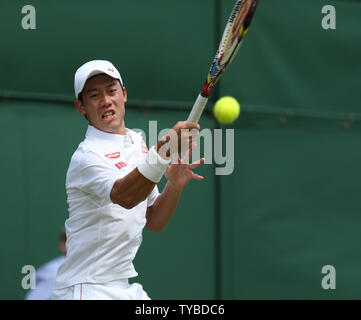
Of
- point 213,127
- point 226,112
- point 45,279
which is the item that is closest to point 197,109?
point 226,112

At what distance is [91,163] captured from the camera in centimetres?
311

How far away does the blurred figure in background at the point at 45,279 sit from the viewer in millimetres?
4484

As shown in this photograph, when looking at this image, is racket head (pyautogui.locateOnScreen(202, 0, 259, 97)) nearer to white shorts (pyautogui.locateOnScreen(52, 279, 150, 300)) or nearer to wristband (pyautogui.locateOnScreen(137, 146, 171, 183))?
wristband (pyautogui.locateOnScreen(137, 146, 171, 183))

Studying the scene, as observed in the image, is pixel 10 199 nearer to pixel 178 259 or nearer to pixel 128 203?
pixel 178 259

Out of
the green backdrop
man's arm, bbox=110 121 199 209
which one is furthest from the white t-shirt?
the green backdrop

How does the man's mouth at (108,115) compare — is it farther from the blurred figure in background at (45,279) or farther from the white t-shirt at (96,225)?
the blurred figure in background at (45,279)

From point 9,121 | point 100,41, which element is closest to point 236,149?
point 100,41

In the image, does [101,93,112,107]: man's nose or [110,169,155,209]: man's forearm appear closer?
[110,169,155,209]: man's forearm

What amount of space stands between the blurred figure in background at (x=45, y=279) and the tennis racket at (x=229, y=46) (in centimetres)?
200

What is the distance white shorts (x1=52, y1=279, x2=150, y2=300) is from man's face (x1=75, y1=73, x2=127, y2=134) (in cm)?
68

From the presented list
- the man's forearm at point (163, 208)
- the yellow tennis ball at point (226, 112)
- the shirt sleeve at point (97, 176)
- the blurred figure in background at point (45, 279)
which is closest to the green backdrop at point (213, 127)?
the blurred figure in background at point (45, 279)

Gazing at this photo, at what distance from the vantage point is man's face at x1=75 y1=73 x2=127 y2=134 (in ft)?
10.7

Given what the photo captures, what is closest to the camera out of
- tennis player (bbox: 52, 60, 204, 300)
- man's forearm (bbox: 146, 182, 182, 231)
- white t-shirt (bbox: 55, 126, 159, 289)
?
tennis player (bbox: 52, 60, 204, 300)

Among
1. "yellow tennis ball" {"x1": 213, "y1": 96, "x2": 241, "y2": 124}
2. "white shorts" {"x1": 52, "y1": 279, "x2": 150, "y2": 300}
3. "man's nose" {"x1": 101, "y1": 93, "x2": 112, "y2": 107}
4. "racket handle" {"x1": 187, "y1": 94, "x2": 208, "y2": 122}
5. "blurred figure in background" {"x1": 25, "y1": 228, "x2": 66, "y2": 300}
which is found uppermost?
"yellow tennis ball" {"x1": 213, "y1": 96, "x2": 241, "y2": 124}
